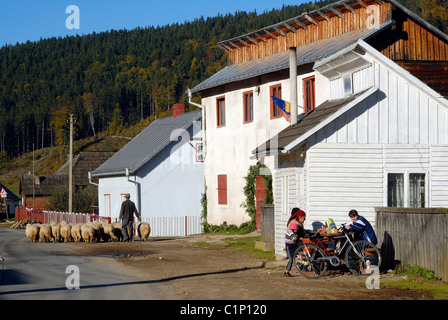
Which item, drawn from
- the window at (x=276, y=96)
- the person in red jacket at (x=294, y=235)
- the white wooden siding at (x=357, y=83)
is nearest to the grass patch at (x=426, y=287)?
the person in red jacket at (x=294, y=235)

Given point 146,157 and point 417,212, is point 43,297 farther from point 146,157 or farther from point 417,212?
point 146,157

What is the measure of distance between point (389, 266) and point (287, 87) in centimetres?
1328

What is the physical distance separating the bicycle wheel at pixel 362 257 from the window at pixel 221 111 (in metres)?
18.3

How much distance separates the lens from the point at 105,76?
617 feet

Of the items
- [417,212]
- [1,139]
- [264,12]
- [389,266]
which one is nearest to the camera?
[417,212]

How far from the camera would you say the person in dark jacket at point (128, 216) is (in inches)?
1086

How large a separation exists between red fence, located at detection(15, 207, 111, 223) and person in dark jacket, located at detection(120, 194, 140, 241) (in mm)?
6809

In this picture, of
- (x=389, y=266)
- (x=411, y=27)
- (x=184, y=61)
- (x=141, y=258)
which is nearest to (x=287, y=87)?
(x=411, y=27)

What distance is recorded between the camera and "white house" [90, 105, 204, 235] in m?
38.4

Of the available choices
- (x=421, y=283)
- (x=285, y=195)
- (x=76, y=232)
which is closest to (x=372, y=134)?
(x=285, y=195)

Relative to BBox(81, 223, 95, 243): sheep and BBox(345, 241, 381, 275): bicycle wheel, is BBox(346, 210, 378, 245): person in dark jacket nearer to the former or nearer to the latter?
BBox(345, 241, 381, 275): bicycle wheel

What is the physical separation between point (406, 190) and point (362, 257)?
3.08 m

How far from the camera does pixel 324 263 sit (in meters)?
15.2

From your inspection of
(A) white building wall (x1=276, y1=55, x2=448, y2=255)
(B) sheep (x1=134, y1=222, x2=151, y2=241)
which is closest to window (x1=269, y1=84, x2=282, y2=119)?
(B) sheep (x1=134, y1=222, x2=151, y2=241)
